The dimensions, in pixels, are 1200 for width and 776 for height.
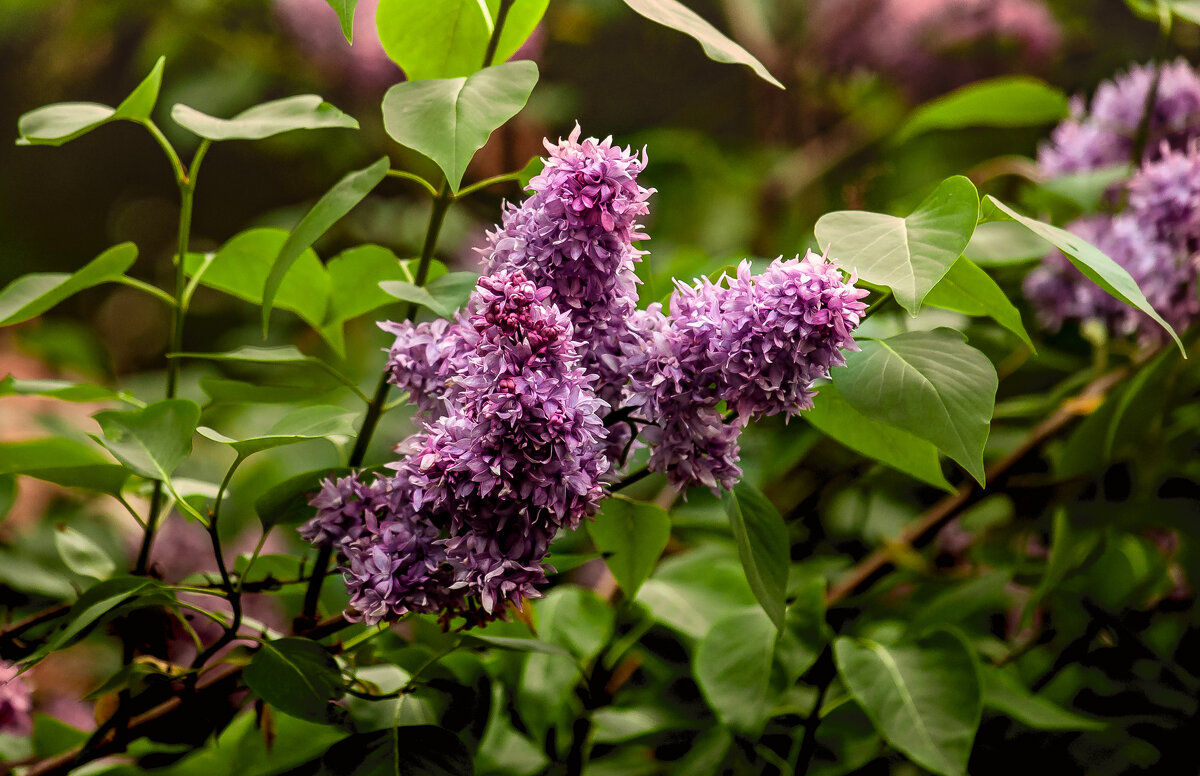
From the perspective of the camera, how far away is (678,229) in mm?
959

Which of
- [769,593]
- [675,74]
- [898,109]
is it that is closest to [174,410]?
[769,593]

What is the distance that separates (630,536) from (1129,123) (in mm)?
401

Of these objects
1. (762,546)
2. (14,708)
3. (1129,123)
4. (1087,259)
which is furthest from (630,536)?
(1129,123)

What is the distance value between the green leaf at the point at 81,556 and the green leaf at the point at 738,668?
0.79 feet

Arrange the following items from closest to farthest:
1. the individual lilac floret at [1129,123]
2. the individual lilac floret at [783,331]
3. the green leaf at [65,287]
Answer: the individual lilac floret at [783,331] → the green leaf at [65,287] → the individual lilac floret at [1129,123]

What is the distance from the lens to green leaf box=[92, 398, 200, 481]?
0.88 feet

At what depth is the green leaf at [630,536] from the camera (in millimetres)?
283

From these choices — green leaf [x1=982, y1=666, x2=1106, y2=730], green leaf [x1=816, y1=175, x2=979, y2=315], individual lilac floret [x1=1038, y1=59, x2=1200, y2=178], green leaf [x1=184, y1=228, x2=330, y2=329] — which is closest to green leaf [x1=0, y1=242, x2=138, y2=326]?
green leaf [x1=184, y1=228, x2=330, y2=329]

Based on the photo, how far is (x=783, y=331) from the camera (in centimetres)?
21

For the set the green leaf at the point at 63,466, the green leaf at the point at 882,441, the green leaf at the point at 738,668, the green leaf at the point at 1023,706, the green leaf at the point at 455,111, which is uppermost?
the green leaf at the point at 455,111

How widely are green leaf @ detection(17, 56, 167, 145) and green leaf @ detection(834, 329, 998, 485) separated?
246 millimetres

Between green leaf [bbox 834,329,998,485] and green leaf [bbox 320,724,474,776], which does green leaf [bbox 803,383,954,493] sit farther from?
green leaf [bbox 320,724,474,776]

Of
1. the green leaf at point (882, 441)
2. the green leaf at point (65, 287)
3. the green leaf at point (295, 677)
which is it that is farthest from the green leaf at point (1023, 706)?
the green leaf at point (65, 287)

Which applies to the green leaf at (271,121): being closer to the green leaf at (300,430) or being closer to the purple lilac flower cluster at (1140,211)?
the green leaf at (300,430)
